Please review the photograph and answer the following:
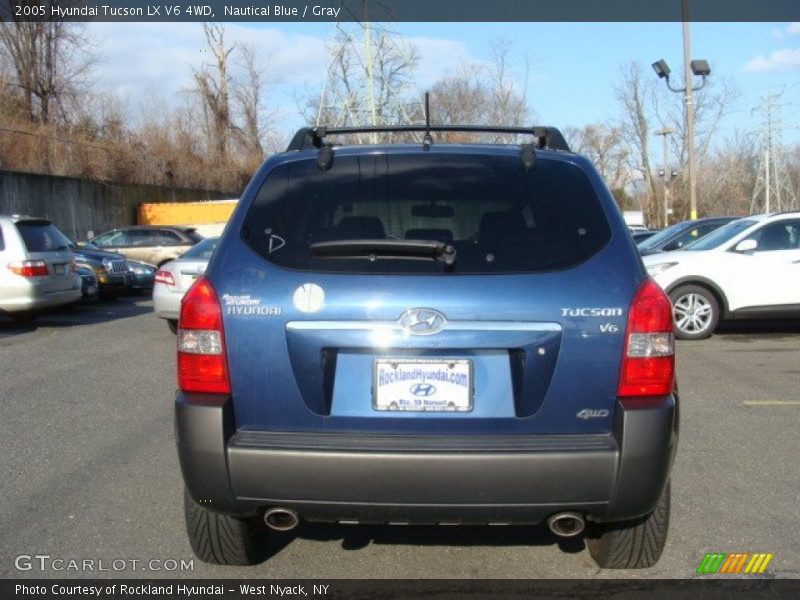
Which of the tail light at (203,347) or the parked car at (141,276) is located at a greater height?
the tail light at (203,347)

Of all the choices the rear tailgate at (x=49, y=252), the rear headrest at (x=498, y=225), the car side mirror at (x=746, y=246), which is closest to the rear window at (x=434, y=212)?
the rear headrest at (x=498, y=225)

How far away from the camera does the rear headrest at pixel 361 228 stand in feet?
10.6

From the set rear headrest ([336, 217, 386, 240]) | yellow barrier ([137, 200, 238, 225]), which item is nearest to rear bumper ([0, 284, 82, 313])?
rear headrest ([336, 217, 386, 240])

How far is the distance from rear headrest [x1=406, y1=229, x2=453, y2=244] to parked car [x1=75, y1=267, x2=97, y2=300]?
1354 cm

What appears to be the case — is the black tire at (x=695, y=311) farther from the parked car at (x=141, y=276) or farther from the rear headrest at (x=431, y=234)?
the parked car at (x=141, y=276)

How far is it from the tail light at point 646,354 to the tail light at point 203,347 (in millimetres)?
1483

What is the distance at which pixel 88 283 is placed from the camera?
15.7 m

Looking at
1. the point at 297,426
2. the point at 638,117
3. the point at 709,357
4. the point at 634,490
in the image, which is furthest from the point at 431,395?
the point at 638,117

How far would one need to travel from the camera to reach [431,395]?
306 centimetres

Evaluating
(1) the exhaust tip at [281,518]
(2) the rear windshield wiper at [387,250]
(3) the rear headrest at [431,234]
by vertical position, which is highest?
(3) the rear headrest at [431,234]

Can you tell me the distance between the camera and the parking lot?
376 centimetres

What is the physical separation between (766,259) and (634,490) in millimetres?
8793

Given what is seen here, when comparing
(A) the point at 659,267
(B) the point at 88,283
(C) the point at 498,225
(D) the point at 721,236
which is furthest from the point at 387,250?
(B) the point at 88,283

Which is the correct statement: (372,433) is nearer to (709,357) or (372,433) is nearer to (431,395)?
(431,395)
